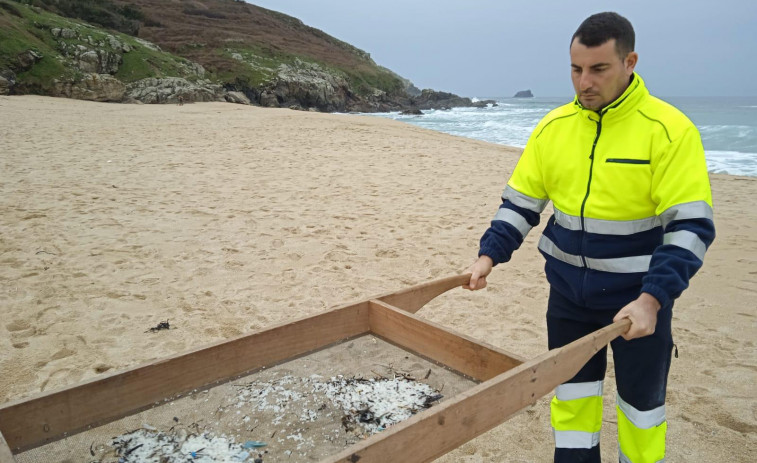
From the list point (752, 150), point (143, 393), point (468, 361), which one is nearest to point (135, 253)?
point (143, 393)

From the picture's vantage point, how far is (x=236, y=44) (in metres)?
48.8

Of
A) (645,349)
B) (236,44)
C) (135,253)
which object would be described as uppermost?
(236,44)

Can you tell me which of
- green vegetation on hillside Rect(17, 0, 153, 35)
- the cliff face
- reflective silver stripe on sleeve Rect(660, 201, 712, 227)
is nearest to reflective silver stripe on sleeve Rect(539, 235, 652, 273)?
reflective silver stripe on sleeve Rect(660, 201, 712, 227)

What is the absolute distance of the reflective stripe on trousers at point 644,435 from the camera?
2008 mm

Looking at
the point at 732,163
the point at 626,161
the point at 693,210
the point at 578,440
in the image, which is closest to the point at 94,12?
the point at 732,163

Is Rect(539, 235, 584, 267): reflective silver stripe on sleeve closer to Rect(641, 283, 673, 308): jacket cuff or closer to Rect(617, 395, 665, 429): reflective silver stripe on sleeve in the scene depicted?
Rect(641, 283, 673, 308): jacket cuff

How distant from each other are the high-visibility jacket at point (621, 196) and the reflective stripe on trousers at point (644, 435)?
1.44 ft

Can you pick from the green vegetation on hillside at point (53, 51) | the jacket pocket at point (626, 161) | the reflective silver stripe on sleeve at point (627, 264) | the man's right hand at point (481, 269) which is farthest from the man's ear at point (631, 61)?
the green vegetation on hillside at point (53, 51)

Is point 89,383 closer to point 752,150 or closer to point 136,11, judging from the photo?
point 752,150

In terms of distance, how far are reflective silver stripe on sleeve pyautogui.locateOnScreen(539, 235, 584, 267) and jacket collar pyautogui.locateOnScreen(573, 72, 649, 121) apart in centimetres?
53

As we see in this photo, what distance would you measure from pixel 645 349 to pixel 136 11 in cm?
5415

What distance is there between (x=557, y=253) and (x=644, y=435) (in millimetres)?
760

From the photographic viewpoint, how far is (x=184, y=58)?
3922 centimetres

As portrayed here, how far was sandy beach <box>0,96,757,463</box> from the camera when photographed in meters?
3.36
